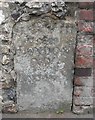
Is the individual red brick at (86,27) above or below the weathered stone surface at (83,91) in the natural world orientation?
above

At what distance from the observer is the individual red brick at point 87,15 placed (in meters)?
2.46

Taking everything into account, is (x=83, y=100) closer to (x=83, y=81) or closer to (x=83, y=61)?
(x=83, y=81)

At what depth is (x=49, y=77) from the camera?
2.63 metres

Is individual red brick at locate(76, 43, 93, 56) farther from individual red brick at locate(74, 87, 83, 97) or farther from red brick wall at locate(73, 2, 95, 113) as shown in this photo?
individual red brick at locate(74, 87, 83, 97)

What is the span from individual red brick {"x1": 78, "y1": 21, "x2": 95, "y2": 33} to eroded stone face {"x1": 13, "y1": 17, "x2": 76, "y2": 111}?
5 centimetres

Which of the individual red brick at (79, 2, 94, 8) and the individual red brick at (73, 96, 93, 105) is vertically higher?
the individual red brick at (79, 2, 94, 8)

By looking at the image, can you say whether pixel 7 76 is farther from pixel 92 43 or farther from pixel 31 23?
pixel 92 43

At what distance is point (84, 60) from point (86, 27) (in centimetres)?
25

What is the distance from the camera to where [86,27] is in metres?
2.50

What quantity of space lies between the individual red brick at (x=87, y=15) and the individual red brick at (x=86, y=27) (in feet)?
0.11

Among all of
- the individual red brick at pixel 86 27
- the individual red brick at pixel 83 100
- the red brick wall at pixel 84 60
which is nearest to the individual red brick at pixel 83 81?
the red brick wall at pixel 84 60

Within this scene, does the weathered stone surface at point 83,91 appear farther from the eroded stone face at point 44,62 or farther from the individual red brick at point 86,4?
the individual red brick at point 86,4

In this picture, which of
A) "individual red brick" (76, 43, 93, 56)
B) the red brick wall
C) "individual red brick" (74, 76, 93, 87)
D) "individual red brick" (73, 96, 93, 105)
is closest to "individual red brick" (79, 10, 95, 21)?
the red brick wall

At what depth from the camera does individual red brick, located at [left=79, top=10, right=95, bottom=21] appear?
2463mm
